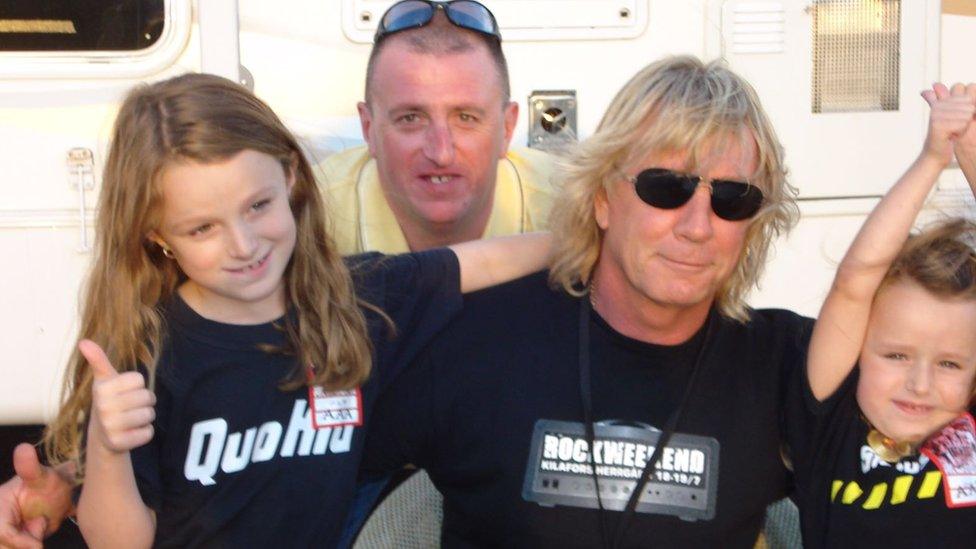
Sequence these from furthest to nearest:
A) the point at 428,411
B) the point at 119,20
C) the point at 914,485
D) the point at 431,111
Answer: the point at 119,20 < the point at 431,111 < the point at 428,411 < the point at 914,485

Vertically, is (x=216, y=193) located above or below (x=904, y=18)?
below

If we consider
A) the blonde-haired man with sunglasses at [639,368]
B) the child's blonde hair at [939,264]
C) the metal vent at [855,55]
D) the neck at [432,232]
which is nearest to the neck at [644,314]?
the blonde-haired man with sunglasses at [639,368]

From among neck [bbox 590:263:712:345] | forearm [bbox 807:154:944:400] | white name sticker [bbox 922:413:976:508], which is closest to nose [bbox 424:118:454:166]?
neck [bbox 590:263:712:345]

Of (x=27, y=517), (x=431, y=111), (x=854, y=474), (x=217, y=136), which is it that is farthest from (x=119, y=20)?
(x=854, y=474)

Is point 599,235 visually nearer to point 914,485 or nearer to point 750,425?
point 750,425

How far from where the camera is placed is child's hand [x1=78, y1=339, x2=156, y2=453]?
1982mm

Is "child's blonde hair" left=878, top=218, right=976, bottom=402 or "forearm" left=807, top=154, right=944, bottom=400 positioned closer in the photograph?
"forearm" left=807, top=154, right=944, bottom=400

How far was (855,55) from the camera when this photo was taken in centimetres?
374

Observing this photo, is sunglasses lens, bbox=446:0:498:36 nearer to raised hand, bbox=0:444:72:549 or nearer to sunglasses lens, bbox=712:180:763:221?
sunglasses lens, bbox=712:180:763:221

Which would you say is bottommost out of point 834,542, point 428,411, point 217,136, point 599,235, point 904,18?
point 834,542

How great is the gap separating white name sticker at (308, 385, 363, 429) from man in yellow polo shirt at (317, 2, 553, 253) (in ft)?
2.60

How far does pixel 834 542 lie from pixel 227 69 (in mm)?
2232

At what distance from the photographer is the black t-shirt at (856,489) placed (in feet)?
7.22

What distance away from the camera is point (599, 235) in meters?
2.60
